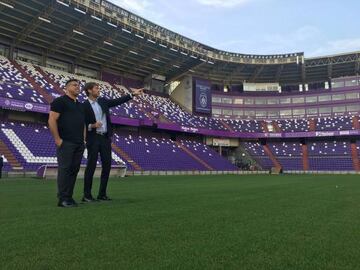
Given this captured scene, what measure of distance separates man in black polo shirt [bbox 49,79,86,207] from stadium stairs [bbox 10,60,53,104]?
30.5 metres

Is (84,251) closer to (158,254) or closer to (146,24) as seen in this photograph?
(158,254)

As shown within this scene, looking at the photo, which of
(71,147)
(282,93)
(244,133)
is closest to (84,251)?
(71,147)

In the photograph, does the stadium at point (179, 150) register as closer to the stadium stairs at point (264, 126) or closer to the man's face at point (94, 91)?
the stadium stairs at point (264, 126)

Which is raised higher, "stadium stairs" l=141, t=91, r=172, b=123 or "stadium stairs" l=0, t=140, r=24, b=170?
"stadium stairs" l=141, t=91, r=172, b=123

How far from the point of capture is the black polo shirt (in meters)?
6.05

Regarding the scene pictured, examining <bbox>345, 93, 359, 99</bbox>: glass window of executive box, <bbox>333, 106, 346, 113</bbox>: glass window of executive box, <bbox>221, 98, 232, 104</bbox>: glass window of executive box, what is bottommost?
<bbox>333, 106, 346, 113</bbox>: glass window of executive box

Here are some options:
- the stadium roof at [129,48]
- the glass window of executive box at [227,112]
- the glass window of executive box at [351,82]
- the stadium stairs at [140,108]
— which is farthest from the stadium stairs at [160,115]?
the glass window of executive box at [351,82]

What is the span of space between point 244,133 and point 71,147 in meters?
53.1

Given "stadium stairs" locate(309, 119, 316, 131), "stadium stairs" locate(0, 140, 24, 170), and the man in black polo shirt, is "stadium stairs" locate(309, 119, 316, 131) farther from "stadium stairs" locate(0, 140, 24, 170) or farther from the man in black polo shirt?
the man in black polo shirt

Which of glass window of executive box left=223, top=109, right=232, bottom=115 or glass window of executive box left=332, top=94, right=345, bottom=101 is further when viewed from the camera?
glass window of executive box left=223, top=109, right=232, bottom=115

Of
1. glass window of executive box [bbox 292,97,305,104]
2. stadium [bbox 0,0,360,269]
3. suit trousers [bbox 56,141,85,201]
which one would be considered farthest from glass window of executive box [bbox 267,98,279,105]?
suit trousers [bbox 56,141,85,201]

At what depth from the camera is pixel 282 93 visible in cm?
6272

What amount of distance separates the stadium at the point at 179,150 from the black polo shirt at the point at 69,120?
1.14 meters

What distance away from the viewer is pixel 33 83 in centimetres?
3669
